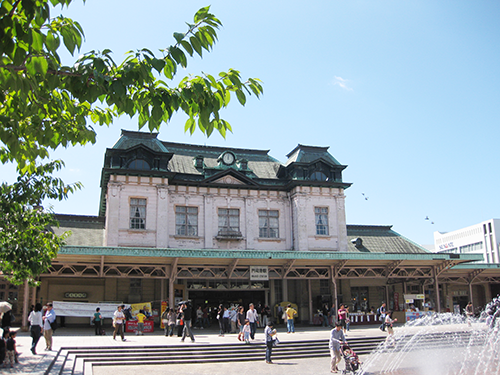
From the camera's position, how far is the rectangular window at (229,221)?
2998 cm

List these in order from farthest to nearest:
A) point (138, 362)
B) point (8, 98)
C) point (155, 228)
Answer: point (155, 228) → point (138, 362) → point (8, 98)

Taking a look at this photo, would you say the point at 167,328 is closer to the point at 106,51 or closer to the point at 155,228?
the point at 155,228

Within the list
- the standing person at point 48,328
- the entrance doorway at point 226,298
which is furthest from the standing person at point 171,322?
the entrance doorway at point 226,298

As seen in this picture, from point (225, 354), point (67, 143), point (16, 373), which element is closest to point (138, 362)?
point (225, 354)

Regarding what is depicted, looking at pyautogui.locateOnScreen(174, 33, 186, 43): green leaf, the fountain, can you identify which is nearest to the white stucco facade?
the fountain

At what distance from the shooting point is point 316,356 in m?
18.3

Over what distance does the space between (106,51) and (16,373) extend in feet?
28.9

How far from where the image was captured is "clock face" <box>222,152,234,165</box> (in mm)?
31730

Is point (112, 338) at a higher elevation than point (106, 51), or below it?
below

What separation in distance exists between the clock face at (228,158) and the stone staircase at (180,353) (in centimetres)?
1531

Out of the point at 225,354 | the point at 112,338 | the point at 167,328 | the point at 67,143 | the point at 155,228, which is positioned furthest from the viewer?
the point at 155,228

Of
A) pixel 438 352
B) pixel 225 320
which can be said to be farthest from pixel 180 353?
pixel 438 352

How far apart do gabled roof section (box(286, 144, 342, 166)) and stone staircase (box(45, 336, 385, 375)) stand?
15141 mm

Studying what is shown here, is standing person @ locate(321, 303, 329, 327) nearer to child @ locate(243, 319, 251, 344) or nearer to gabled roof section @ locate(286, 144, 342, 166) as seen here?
gabled roof section @ locate(286, 144, 342, 166)
